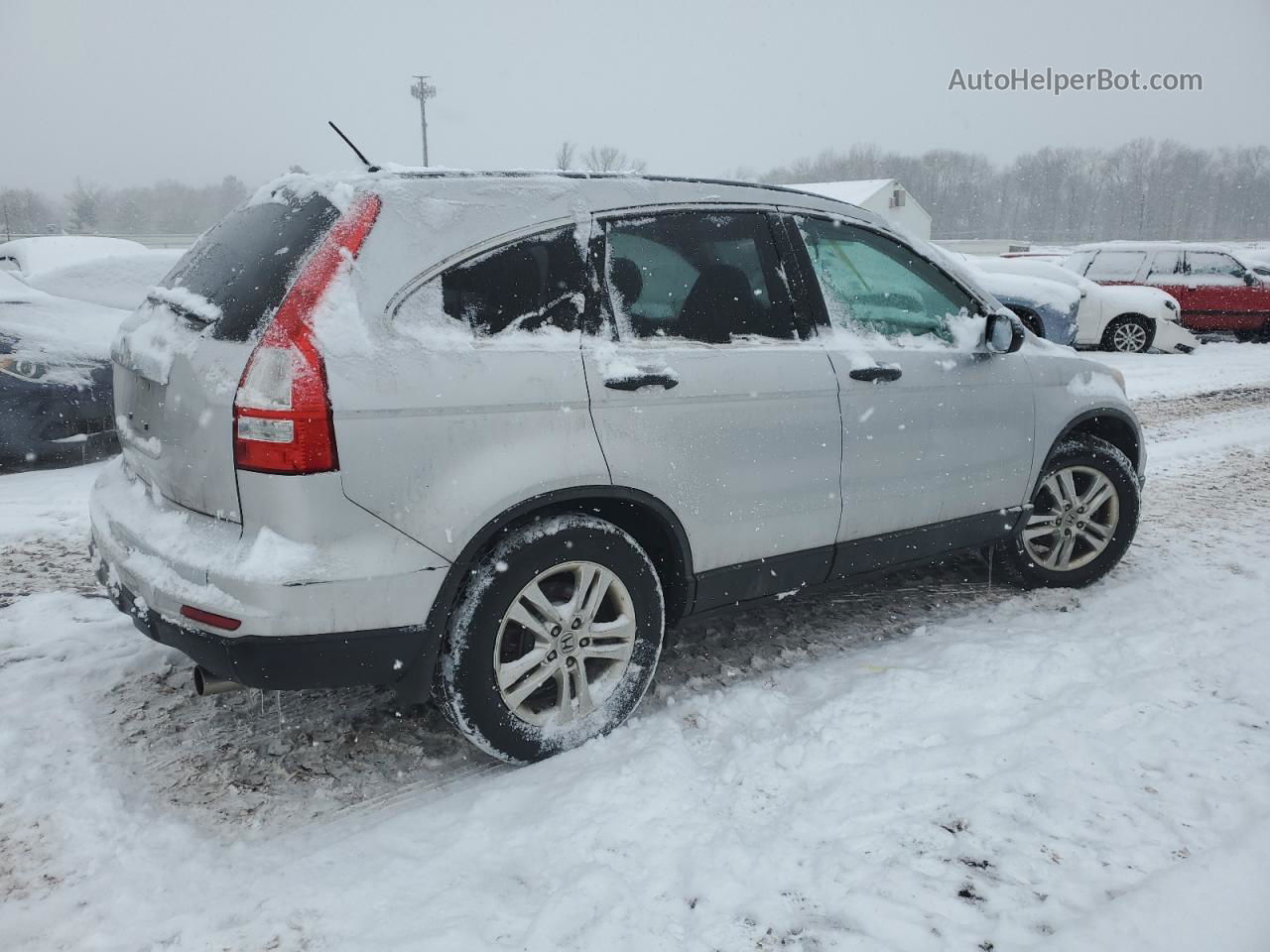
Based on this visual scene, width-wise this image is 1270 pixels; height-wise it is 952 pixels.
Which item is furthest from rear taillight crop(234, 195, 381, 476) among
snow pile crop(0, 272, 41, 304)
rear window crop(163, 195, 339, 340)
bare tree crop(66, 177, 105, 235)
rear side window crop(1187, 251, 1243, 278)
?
bare tree crop(66, 177, 105, 235)

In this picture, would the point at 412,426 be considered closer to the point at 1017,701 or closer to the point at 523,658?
the point at 523,658

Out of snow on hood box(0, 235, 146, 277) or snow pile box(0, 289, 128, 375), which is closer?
snow pile box(0, 289, 128, 375)

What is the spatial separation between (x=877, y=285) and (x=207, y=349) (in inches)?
98.5

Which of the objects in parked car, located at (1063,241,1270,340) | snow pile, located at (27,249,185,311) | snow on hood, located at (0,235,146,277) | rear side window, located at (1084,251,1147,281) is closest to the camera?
snow pile, located at (27,249,185,311)

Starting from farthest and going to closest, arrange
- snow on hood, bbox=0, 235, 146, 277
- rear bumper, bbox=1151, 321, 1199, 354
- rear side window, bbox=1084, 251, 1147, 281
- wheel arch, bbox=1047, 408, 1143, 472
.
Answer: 1. rear side window, bbox=1084, 251, 1147, 281
2. rear bumper, bbox=1151, 321, 1199, 354
3. snow on hood, bbox=0, 235, 146, 277
4. wheel arch, bbox=1047, 408, 1143, 472

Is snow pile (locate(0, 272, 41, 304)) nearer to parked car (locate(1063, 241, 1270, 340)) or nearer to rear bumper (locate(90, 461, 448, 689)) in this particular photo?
rear bumper (locate(90, 461, 448, 689))

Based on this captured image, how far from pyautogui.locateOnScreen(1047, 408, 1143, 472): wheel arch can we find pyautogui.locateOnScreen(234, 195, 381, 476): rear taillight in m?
3.47

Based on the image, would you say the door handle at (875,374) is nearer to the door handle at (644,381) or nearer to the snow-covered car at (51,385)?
the door handle at (644,381)

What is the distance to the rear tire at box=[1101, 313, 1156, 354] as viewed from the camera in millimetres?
14312

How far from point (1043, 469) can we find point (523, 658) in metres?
2.74

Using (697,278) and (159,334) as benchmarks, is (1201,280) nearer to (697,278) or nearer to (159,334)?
(697,278)

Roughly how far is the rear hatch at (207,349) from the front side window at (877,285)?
1851 mm

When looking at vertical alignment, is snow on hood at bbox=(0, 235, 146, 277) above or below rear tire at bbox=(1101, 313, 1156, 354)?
above

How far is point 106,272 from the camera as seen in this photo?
24.1 feet
